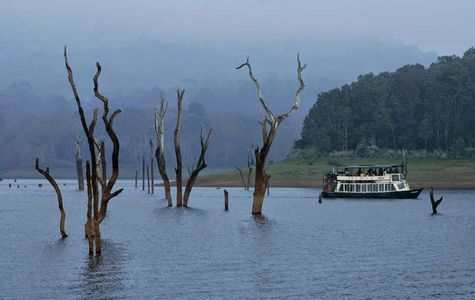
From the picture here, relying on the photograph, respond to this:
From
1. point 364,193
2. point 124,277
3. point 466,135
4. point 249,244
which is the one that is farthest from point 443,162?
point 124,277

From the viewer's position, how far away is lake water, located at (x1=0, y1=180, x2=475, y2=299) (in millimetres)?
39219

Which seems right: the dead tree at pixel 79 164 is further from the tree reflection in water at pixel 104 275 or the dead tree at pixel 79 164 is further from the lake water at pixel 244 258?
the tree reflection in water at pixel 104 275

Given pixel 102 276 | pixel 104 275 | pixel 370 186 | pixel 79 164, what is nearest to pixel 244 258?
pixel 104 275

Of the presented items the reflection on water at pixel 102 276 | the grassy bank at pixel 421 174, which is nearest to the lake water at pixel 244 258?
the reflection on water at pixel 102 276

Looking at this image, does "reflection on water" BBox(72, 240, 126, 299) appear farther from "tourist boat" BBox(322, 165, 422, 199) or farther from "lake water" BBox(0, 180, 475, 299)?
"tourist boat" BBox(322, 165, 422, 199)

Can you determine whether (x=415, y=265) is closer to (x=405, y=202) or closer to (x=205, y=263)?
(x=205, y=263)

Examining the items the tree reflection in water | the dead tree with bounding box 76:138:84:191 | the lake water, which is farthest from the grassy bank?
the tree reflection in water

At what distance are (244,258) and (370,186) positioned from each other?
7665cm

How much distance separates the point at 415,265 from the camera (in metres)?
46.9

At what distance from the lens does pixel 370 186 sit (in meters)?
125

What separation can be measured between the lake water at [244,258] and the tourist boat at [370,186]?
3632 cm

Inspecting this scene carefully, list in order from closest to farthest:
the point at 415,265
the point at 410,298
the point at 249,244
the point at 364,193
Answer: the point at 410,298 → the point at 415,265 → the point at 249,244 → the point at 364,193

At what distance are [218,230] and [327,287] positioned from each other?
31.8 m

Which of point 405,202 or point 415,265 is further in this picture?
point 405,202
